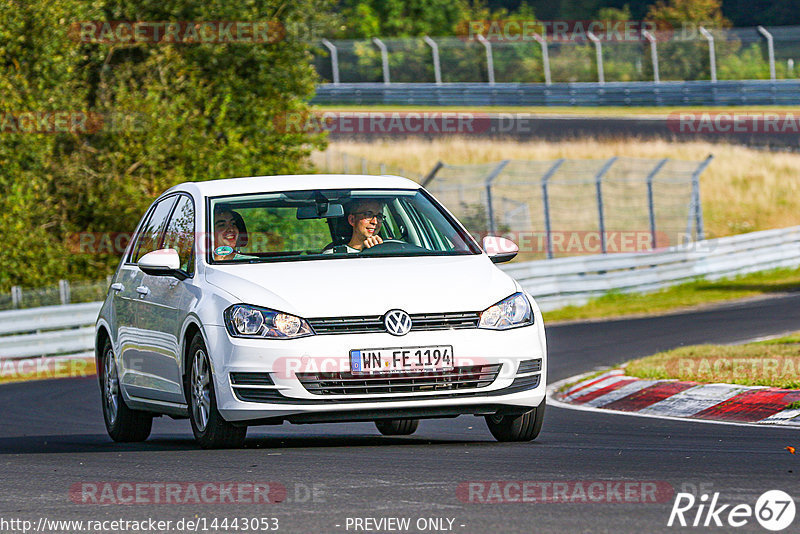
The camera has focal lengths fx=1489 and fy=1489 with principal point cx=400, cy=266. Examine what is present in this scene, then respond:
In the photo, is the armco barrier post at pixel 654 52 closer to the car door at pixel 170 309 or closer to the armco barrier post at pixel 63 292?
the armco barrier post at pixel 63 292

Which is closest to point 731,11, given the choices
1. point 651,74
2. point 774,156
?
point 651,74

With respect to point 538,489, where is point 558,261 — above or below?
below

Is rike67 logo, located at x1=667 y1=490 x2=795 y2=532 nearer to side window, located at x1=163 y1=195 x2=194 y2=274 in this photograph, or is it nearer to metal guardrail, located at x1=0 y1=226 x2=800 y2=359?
side window, located at x1=163 y1=195 x2=194 y2=274

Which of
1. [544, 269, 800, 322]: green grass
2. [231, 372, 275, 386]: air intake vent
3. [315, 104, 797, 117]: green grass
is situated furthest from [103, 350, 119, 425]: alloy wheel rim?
[315, 104, 797, 117]: green grass

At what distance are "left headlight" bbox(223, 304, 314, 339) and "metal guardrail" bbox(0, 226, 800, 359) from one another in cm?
1284

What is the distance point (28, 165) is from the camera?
84.1ft

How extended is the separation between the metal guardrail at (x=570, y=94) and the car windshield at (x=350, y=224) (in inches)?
1486

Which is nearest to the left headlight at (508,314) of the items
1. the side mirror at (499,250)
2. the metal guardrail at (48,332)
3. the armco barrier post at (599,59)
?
the side mirror at (499,250)

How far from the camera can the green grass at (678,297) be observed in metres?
24.1

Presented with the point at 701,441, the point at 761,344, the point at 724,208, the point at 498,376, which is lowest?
the point at 724,208

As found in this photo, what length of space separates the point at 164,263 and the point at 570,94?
42995mm

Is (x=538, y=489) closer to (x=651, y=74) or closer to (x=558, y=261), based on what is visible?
(x=558, y=261)

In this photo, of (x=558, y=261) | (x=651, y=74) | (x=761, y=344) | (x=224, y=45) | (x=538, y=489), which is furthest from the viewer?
(x=651, y=74)

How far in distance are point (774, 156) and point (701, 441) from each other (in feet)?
110
